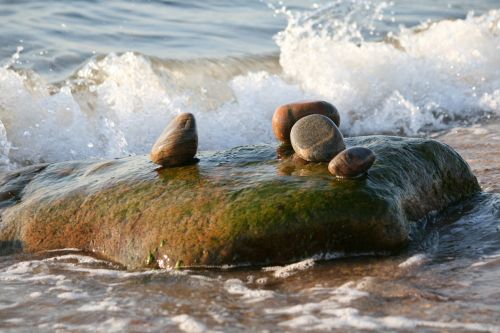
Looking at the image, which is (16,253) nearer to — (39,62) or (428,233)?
(428,233)

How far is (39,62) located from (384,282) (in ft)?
23.2

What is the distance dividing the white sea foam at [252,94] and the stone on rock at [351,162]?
12.3ft

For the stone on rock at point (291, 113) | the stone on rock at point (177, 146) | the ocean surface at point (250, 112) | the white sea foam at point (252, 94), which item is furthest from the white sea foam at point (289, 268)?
the white sea foam at point (252, 94)

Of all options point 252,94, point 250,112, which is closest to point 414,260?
point 250,112

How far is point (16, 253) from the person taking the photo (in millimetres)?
4566

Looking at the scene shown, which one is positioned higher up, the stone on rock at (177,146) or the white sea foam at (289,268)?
the stone on rock at (177,146)

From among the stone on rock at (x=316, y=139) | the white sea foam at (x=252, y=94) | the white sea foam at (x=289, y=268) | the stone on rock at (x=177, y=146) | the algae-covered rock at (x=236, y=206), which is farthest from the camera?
the white sea foam at (x=252, y=94)

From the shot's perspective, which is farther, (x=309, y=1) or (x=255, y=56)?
(x=309, y=1)

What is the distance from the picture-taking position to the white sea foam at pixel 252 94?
7750 millimetres

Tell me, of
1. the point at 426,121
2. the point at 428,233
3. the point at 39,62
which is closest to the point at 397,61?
the point at 426,121

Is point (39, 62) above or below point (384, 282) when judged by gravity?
above

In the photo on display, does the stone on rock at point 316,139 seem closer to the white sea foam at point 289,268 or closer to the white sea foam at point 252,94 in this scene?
the white sea foam at point 289,268

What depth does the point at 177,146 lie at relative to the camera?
462 cm

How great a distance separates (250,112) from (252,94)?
46 centimetres
